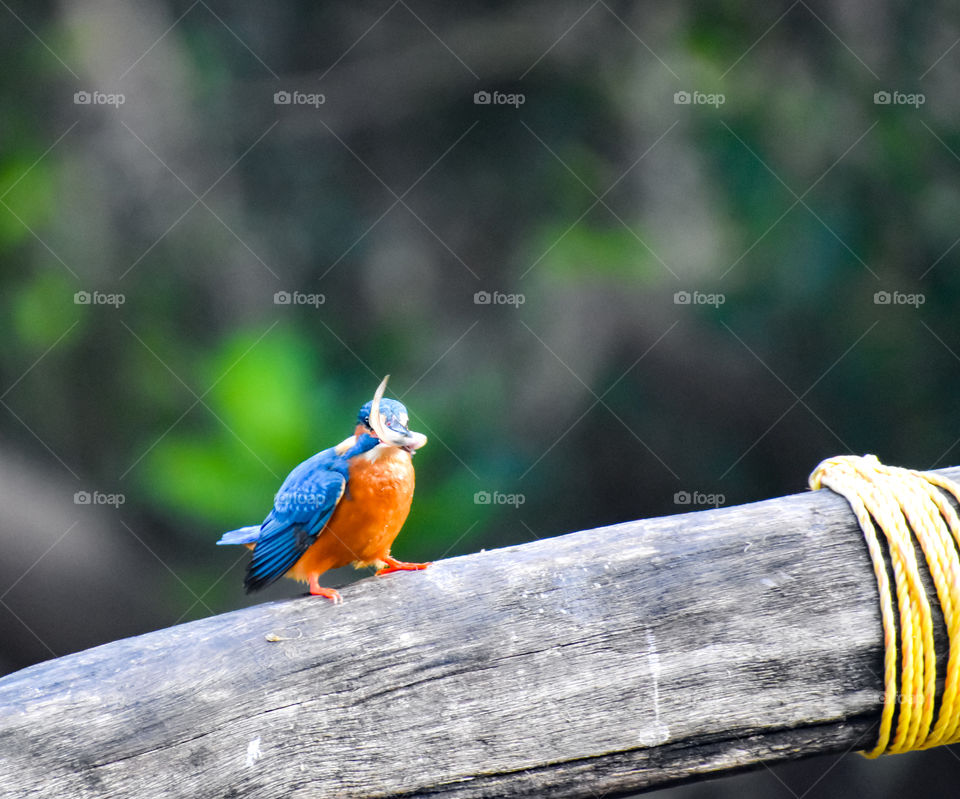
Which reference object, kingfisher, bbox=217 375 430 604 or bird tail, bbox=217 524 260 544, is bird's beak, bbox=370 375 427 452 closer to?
kingfisher, bbox=217 375 430 604

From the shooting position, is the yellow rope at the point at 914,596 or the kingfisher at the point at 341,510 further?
the kingfisher at the point at 341,510

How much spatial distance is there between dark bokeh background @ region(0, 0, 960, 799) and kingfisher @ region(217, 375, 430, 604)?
1.86m

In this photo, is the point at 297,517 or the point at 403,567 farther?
the point at 297,517

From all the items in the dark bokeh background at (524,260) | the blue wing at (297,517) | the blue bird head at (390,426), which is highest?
the blue bird head at (390,426)

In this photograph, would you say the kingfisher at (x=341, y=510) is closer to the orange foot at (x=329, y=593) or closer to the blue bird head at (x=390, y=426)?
the blue bird head at (x=390, y=426)

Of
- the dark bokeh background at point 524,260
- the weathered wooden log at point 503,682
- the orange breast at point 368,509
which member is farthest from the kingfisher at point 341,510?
the dark bokeh background at point 524,260

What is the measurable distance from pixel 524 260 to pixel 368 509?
294 centimetres

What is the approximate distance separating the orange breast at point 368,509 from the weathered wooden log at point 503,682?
316 millimetres

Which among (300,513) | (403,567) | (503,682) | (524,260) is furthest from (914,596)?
(524,260)

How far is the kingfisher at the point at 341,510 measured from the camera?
186 cm

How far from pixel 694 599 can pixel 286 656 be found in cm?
60

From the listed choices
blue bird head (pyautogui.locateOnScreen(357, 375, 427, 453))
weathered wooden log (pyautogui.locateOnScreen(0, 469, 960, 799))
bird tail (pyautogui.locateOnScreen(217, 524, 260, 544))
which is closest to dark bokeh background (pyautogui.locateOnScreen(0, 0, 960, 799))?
bird tail (pyautogui.locateOnScreen(217, 524, 260, 544))

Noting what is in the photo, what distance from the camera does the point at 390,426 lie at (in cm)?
178

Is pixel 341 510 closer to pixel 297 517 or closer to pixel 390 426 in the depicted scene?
pixel 297 517
